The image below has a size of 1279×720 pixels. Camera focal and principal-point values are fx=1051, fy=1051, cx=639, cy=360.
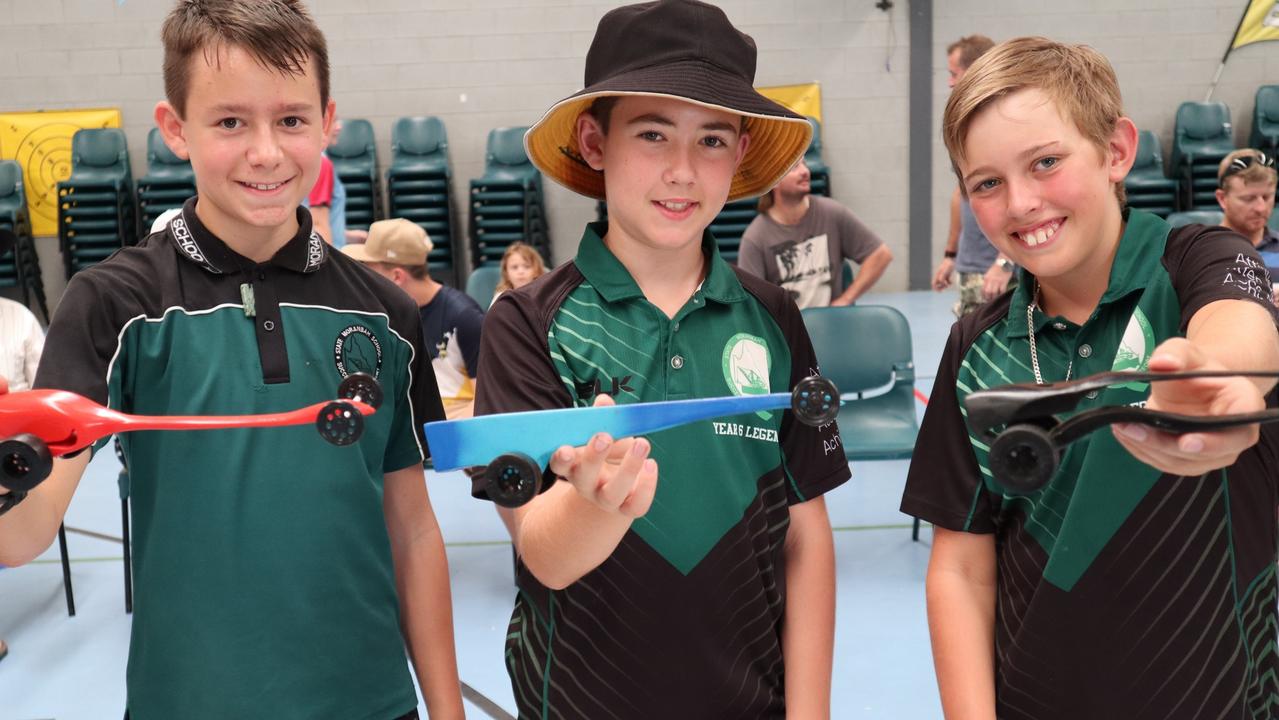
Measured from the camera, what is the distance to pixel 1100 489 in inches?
44.6

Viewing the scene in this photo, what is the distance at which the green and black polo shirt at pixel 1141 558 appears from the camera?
3.68 feet

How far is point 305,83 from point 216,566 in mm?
564

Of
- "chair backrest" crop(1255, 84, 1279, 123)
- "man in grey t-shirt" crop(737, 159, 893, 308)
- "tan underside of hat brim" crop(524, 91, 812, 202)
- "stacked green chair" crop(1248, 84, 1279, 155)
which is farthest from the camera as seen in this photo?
"chair backrest" crop(1255, 84, 1279, 123)

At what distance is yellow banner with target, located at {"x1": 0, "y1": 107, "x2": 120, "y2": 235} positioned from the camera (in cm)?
918

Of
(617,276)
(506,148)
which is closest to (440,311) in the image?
(617,276)

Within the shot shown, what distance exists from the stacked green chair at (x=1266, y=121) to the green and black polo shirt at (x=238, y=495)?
30.9 feet

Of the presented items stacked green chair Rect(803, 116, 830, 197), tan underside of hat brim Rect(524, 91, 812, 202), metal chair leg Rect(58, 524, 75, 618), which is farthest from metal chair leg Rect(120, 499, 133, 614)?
stacked green chair Rect(803, 116, 830, 197)

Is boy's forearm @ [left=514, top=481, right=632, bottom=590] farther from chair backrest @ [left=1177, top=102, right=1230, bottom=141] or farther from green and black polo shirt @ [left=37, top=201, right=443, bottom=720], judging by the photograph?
chair backrest @ [left=1177, top=102, right=1230, bottom=141]

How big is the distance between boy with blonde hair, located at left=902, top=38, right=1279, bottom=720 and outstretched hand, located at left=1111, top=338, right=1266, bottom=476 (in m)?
0.25

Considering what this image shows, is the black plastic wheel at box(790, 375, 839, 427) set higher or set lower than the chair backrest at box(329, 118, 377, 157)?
lower

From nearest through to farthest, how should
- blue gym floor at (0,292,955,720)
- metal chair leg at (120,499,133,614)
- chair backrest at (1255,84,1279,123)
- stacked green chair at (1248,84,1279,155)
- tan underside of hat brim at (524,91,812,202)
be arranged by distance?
1. tan underside of hat brim at (524,91,812,202)
2. blue gym floor at (0,292,955,720)
3. metal chair leg at (120,499,133,614)
4. stacked green chair at (1248,84,1279,155)
5. chair backrest at (1255,84,1279,123)

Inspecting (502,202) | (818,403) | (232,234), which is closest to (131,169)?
(502,202)

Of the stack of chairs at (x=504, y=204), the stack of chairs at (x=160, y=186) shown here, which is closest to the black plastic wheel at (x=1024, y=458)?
the stack of chairs at (x=504, y=204)

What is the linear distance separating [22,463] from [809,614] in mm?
855
